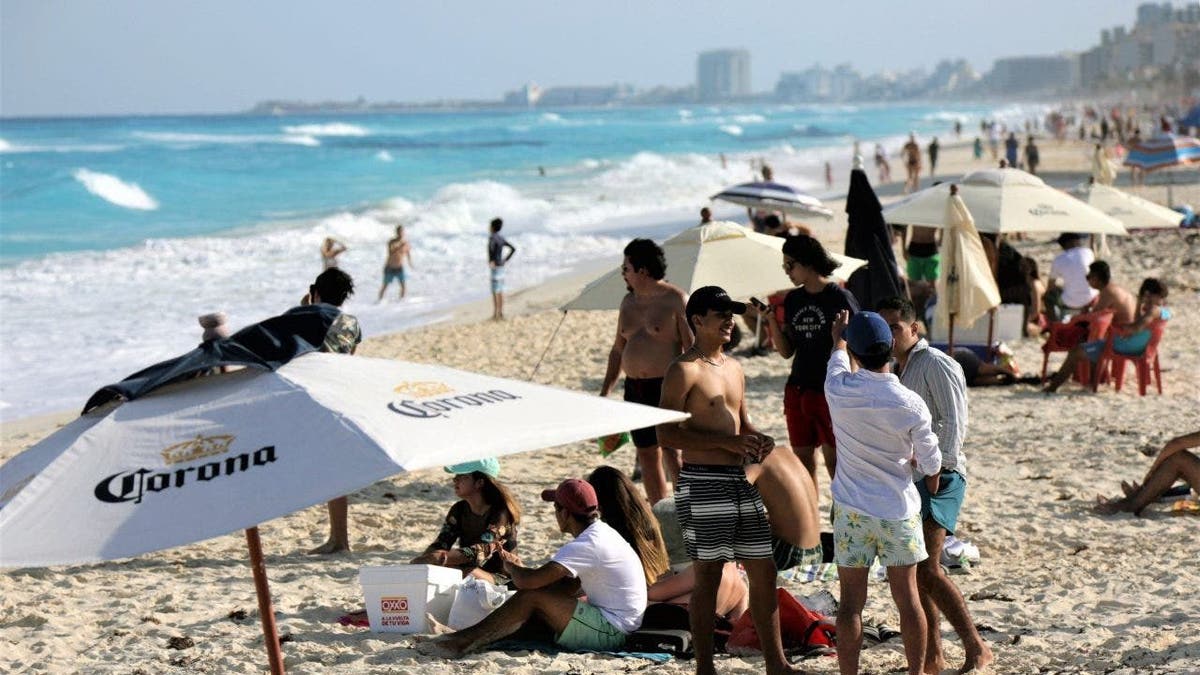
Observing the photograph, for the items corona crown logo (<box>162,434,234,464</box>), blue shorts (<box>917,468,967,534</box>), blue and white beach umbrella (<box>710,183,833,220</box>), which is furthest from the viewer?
blue and white beach umbrella (<box>710,183,833,220</box>)

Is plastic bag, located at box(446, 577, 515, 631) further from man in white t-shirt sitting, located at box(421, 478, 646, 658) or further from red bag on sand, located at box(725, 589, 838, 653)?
red bag on sand, located at box(725, 589, 838, 653)

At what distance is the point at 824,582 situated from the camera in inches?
252

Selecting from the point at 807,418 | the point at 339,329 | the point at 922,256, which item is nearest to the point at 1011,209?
the point at 922,256

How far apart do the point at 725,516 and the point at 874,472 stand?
0.56 m

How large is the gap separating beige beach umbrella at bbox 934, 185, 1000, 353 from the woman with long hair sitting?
503 centimetres

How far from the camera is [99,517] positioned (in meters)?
3.19

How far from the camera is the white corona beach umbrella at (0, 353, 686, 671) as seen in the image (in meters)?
3.18

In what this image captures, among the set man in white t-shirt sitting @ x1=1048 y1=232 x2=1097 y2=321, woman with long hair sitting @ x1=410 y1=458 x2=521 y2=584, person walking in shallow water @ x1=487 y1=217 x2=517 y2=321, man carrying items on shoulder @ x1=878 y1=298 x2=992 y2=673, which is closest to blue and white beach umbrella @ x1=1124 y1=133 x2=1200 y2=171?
man in white t-shirt sitting @ x1=1048 y1=232 x2=1097 y2=321

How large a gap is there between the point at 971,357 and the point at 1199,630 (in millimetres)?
5832

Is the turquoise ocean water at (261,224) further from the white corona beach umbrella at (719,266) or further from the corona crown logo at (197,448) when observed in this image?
the corona crown logo at (197,448)

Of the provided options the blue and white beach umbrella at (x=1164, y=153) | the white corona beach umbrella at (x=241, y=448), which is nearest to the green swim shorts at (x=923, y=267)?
the white corona beach umbrella at (x=241, y=448)

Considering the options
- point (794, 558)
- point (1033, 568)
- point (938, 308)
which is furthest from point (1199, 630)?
point (938, 308)

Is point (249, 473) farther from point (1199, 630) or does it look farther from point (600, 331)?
point (600, 331)

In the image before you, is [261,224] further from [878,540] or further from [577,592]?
[878,540]
